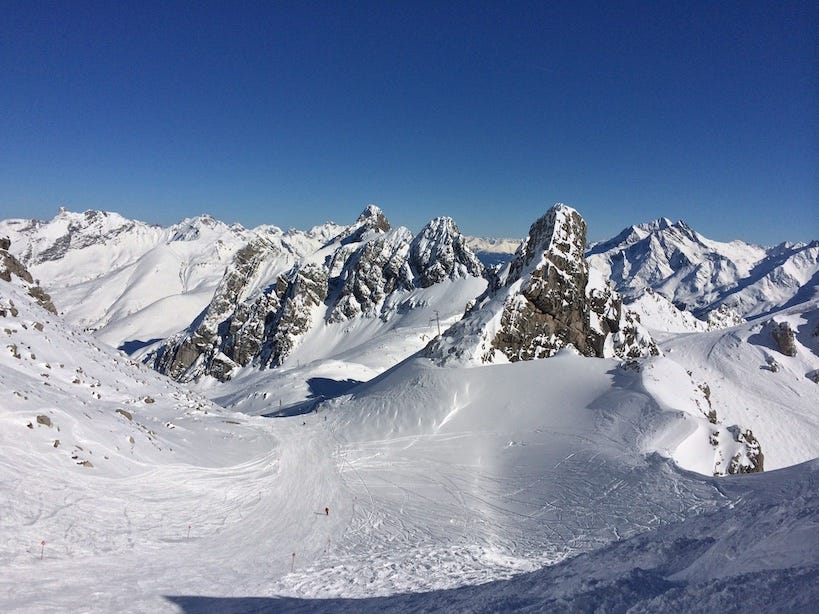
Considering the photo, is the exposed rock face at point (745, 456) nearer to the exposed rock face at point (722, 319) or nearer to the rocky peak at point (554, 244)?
the rocky peak at point (554, 244)

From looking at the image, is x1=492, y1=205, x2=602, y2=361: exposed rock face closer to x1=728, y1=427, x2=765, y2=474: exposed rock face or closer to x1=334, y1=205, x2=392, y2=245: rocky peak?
x1=728, y1=427, x2=765, y2=474: exposed rock face

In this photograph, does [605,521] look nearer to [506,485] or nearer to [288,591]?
[506,485]

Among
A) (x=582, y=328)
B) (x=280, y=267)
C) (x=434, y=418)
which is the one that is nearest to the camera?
(x=434, y=418)

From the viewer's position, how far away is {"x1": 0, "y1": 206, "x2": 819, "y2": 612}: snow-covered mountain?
27.6 ft

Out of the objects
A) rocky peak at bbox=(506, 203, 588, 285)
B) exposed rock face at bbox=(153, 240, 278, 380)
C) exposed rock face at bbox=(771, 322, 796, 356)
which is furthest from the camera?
exposed rock face at bbox=(153, 240, 278, 380)

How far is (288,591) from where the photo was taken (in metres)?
11.0

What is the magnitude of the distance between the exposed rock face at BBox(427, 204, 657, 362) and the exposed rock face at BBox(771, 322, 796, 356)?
26.0 metres

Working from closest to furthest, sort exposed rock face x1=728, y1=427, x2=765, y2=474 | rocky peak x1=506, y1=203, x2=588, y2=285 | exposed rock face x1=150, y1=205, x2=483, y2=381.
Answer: exposed rock face x1=728, y1=427, x2=765, y2=474, rocky peak x1=506, y1=203, x2=588, y2=285, exposed rock face x1=150, y1=205, x2=483, y2=381

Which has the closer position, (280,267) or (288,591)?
(288,591)

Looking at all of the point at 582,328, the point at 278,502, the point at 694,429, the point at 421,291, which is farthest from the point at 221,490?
the point at 421,291

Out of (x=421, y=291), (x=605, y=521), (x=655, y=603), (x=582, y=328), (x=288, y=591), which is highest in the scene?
(x=421, y=291)

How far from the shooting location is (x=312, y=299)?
106m

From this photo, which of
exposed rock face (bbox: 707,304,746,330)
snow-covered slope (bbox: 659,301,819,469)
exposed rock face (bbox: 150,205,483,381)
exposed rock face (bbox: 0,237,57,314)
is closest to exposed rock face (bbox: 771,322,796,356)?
snow-covered slope (bbox: 659,301,819,469)

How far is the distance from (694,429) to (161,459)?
26.7 m
